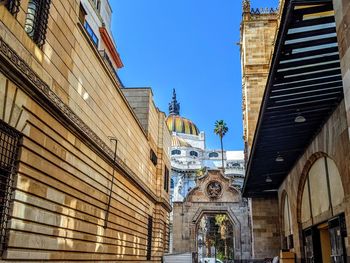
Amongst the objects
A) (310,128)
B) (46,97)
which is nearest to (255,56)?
(310,128)

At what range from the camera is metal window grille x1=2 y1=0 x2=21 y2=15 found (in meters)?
6.29

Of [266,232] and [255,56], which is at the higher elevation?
[255,56]

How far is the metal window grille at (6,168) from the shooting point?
6141 mm

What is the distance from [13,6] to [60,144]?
9.44 ft

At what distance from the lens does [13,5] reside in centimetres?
637

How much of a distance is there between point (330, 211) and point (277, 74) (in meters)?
4.56

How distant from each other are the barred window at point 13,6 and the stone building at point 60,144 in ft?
0.05

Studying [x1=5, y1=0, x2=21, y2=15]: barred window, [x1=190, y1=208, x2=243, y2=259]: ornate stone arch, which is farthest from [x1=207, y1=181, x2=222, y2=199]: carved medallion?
[x1=5, y1=0, x2=21, y2=15]: barred window

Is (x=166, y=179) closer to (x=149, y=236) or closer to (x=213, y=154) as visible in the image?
(x=149, y=236)

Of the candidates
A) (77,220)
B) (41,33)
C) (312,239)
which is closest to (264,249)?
(312,239)

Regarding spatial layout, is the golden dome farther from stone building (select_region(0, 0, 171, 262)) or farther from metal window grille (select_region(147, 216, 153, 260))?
stone building (select_region(0, 0, 171, 262))

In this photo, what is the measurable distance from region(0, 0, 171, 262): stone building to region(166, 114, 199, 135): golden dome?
8496 cm

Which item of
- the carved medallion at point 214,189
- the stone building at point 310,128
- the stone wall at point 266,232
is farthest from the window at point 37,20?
the carved medallion at point 214,189

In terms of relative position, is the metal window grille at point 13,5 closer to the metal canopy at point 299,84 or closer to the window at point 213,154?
the metal canopy at point 299,84
